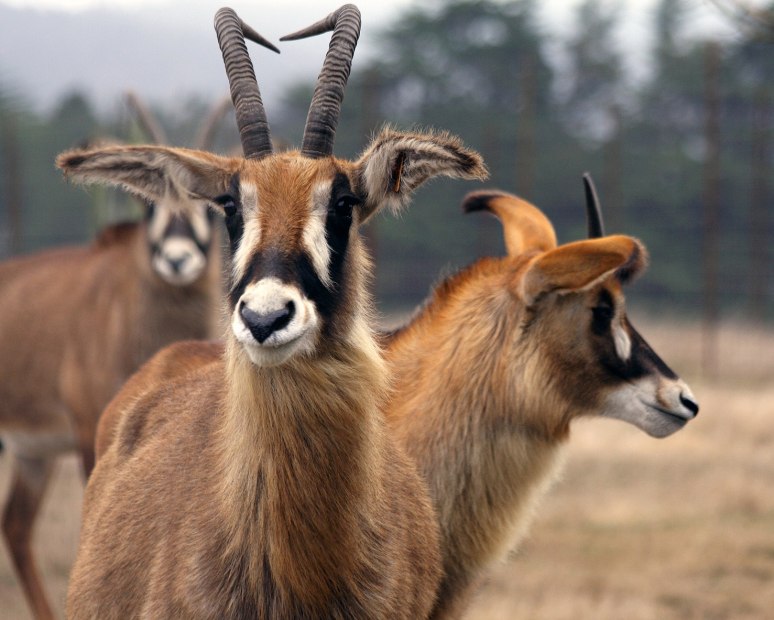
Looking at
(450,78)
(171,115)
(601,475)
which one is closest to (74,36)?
(171,115)

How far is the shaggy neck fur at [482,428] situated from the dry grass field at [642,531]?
3.21 feet

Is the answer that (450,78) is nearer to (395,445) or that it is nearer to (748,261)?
(748,261)

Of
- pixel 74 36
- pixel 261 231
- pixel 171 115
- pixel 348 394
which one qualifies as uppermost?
pixel 261 231

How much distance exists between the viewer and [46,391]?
9453 millimetres

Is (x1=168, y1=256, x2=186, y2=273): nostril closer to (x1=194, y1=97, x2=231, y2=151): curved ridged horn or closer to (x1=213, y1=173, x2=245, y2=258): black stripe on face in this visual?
(x1=194, y1=97, x2=231, y2=151): curved ridged horn

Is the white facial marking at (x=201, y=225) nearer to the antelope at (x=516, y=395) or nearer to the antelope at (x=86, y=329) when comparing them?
the antelope at (x=86, y=329)

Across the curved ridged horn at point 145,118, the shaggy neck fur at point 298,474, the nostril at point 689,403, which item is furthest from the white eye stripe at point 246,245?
the curved ridged horn at point 145,118

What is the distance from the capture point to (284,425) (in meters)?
4.06

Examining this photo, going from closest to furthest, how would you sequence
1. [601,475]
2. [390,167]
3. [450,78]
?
[390,167], [601,475], [450,78]

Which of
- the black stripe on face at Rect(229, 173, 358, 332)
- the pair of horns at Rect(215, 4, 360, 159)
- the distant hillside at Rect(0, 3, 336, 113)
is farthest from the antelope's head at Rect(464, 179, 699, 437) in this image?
the distant hillside at Rect(0, 3, 336, 113)

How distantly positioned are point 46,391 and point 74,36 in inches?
6426

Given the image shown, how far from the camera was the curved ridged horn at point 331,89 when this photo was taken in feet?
14.5

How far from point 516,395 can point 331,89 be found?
1.76m

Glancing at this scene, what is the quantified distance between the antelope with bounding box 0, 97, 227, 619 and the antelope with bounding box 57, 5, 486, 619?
4381 mm
